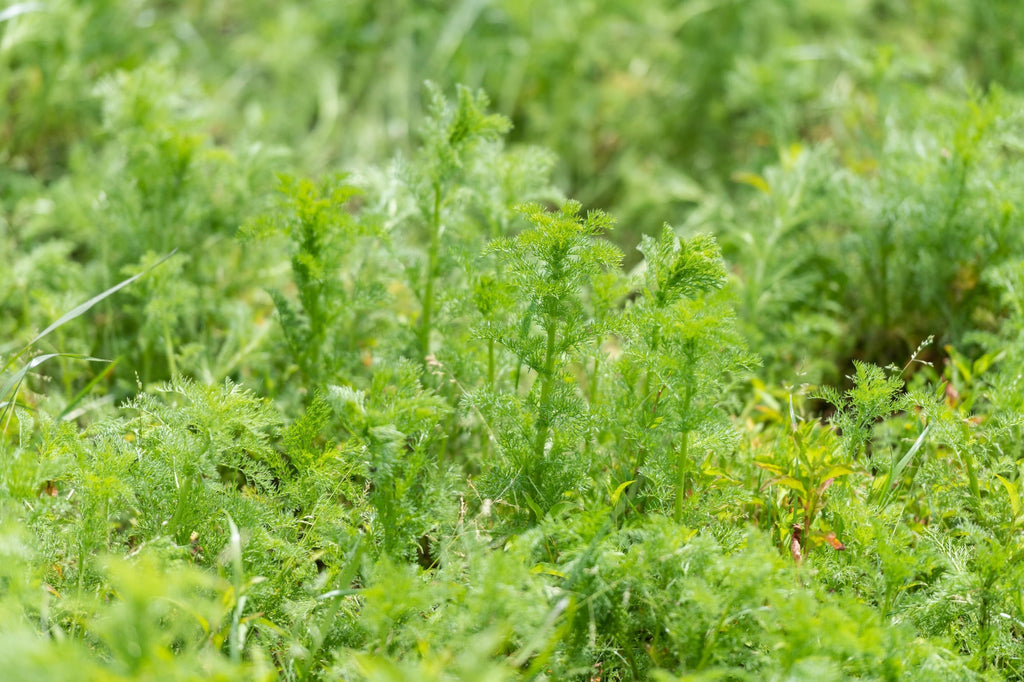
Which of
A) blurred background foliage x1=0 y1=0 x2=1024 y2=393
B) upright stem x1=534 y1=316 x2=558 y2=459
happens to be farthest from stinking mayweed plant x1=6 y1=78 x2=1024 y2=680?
blurred background foliage x1=0 y1=0 x2=1024 y2=393

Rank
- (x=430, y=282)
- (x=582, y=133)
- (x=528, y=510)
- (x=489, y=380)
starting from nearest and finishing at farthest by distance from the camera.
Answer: (x=528, y=510) < (x=489, y=380) < (x=430, y=282) < (x=582, y=133)

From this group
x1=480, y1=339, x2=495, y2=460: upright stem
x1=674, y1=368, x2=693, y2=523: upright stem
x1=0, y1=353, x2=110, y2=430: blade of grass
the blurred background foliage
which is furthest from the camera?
the blurred background foliage

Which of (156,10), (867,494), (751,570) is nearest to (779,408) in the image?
(867,494)

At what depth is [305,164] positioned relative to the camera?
3.81m

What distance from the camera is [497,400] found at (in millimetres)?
1951

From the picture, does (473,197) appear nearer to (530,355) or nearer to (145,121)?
(530,355)

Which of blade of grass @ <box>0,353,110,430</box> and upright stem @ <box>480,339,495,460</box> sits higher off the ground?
blade of grass @ <box>0,353,110,430</box>

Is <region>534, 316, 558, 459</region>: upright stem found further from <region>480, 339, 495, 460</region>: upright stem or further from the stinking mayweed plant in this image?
<region>480, 339, 495, 460</region>: upright stem

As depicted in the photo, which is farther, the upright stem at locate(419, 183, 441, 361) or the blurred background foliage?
the blurred background foliage

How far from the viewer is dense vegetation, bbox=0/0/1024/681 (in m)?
1.64

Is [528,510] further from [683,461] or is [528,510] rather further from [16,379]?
[16,379]

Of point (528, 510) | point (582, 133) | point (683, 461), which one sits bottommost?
point (528, 510)

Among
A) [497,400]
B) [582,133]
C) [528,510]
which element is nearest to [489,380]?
[497,400]

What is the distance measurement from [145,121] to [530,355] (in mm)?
1648
